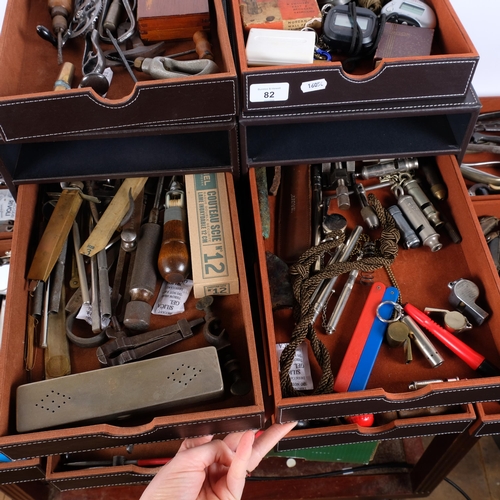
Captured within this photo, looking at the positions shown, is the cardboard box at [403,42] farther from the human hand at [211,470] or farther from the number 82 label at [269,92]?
the human hand at [211,470]

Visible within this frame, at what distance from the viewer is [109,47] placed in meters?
1.27

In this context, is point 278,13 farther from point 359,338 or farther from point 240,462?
point 240,462

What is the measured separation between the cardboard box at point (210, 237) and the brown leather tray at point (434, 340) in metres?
0.08

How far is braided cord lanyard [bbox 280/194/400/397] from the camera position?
3.72 feet

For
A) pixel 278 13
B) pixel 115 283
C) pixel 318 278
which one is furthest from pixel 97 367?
pixel 278 13

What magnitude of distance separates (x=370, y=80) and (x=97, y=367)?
2.76ft

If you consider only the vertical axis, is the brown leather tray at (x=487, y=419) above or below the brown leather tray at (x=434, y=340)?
below

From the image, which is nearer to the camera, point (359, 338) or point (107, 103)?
point (107, 103)

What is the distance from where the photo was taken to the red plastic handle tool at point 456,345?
44.5 inches

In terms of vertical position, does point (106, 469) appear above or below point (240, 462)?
below

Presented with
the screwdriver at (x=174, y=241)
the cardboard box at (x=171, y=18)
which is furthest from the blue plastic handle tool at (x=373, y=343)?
the cardboard box at (x=171, y=18)

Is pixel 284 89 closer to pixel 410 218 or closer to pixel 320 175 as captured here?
pixel 320 175

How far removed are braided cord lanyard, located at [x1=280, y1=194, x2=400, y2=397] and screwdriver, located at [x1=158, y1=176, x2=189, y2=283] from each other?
0.88 feet

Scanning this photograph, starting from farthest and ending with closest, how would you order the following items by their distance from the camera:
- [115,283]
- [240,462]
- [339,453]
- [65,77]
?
[339,453], [115,283], [65,77], [240,462]
